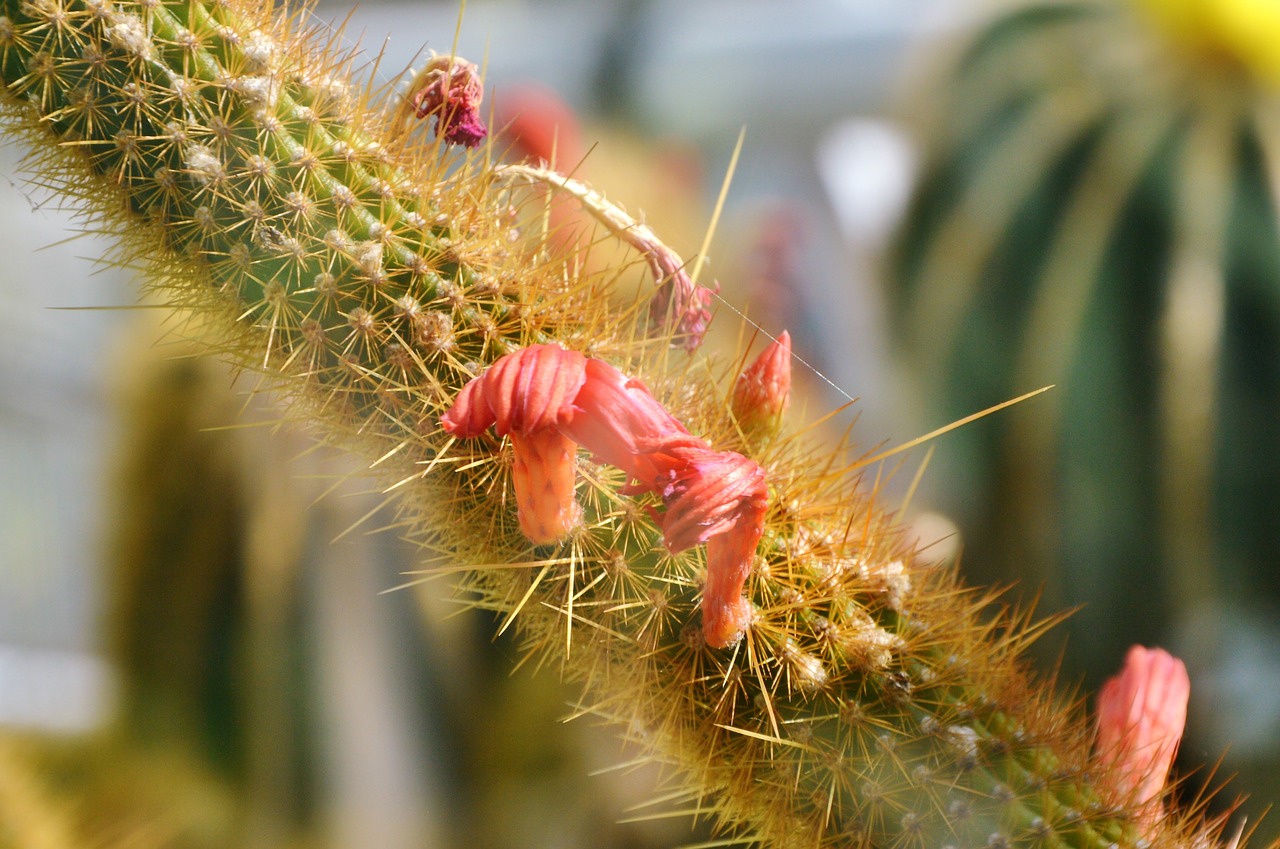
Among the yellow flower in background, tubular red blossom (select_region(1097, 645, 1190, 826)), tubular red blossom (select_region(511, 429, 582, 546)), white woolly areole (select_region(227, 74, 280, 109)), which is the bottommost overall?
tubular red blossom (select_region(1097, 645, 1190, 826))

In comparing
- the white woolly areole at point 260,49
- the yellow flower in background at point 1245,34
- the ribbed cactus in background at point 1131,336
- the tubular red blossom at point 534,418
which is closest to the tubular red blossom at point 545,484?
the tubular red blossom at point 534,418

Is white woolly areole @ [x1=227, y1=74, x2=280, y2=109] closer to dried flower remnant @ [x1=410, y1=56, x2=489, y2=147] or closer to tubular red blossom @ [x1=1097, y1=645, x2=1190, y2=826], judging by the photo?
dried flower remnant @ [x1=410, y1=56, x2=489, y2=147]

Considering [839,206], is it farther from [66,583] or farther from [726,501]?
[726,501]

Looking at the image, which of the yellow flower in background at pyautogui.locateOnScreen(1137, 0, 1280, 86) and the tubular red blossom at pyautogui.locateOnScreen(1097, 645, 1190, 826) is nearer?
the tubular red blossom at pyautogui.locateOnScreen(1097, 645, 1190, 826)

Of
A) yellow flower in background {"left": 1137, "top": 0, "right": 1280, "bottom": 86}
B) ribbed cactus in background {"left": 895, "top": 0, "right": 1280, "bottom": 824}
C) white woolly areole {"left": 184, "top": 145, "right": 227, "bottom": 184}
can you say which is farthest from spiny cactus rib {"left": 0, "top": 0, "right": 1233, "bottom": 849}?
yellow flower in background {"left": 1137, "top": 0, "right": 1280, "bottom": 86}

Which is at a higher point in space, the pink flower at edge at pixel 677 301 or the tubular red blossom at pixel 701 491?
the pink flower at edge at pixel 677 301

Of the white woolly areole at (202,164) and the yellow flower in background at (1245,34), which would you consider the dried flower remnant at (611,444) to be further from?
the yellow flower in background at (1245,34)
